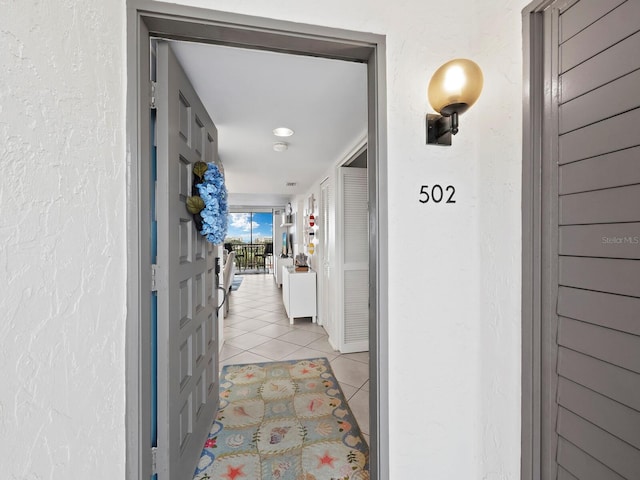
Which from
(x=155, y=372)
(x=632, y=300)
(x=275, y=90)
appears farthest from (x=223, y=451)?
(x=275, y=90)

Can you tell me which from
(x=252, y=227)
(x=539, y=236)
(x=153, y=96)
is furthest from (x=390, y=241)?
(x=252, y=227)

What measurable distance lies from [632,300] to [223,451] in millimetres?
1973

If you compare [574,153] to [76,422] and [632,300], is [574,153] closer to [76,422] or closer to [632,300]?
[632,300]

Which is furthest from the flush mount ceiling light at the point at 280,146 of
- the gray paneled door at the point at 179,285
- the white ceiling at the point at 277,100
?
the gray paneled door at the point at 179,285

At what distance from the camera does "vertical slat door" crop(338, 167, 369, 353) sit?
121 inches

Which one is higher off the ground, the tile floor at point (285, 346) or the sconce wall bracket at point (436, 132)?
the sconce wall bracket at point (436, 132)

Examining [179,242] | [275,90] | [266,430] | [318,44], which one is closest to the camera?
[318,44]

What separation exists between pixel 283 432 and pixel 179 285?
125 cm

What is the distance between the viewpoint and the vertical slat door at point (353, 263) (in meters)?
3.08

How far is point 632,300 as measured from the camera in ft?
2.18

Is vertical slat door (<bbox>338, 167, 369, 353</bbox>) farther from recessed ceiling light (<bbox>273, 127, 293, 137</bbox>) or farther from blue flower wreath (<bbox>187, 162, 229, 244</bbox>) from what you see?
blue flower wreath (<bbox>187, 162, 229, 244</bbox>)

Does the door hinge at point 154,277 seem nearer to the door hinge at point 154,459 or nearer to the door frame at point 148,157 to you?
the door frame at point 148,157

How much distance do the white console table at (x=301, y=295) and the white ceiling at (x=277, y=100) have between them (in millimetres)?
1736

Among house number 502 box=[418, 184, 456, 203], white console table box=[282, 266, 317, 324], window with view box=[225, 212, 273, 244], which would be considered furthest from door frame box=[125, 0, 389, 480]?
window with view box=[225, 212, 273, 244]
